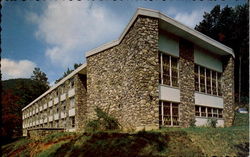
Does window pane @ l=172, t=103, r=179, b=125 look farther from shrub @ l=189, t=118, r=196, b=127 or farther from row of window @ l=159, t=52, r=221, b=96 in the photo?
row of window @ l=159, t=52, r=221, b=96

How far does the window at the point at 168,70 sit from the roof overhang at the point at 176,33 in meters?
1.92

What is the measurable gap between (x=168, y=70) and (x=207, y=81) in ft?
19.0

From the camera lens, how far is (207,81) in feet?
73.5

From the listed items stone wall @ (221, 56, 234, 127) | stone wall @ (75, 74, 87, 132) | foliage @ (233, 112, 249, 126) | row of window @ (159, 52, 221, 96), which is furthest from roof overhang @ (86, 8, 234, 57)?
foliage @ (233, 112, 249, 126)

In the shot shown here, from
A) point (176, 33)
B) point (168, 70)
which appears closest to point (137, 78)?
point (168, 70)

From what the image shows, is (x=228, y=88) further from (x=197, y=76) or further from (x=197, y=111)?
(x=197, y=111)

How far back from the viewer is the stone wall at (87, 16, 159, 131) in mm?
15664

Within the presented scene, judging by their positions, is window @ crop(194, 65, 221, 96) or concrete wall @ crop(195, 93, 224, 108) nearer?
concrete wall @ crop(195, 93, 224, 108)

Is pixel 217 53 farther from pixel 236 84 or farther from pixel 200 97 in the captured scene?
pixel 236 84

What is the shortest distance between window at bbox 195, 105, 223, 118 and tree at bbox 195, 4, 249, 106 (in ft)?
55.0

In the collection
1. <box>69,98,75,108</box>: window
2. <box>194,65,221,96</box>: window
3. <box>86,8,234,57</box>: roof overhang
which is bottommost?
<box>69,98,75,108</box>: window

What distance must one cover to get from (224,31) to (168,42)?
25.6m

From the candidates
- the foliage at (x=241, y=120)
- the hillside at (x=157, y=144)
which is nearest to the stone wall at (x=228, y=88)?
the foliage at (x=241, y=120)

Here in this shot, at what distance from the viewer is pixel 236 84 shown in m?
41.9
